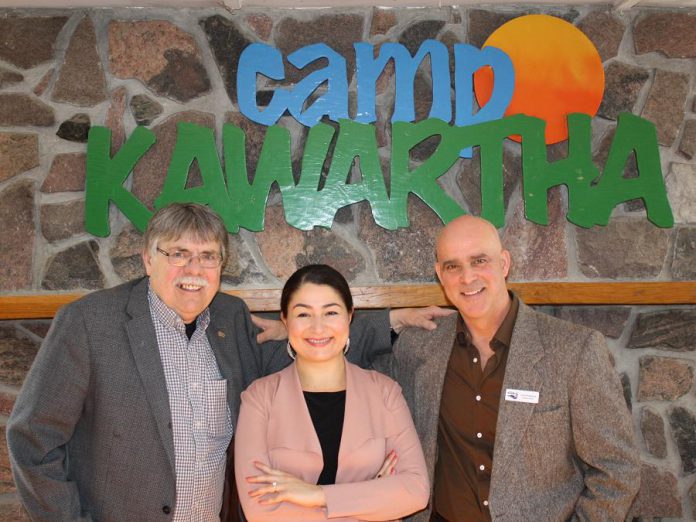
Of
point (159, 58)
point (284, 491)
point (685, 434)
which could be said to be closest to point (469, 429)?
point (284, 491)

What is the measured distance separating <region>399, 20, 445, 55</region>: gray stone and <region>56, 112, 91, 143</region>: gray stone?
1.65m

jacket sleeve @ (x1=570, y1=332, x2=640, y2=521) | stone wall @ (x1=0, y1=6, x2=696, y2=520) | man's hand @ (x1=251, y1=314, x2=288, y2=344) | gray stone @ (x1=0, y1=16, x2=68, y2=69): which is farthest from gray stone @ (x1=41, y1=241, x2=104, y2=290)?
jacket sleeve @ (x1=570, y1=332, x2=640, y2=521)

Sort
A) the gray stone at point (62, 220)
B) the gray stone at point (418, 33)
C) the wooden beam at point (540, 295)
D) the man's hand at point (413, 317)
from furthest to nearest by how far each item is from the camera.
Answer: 1. the gray stone at point (418, 33)
2. the gray stone at point (62, 220)
3. the wooden beam at point (540, 295)
4. the man's hand at point (413, 317)

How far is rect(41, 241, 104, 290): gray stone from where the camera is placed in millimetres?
3508

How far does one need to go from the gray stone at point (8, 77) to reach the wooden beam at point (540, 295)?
107 centimetres

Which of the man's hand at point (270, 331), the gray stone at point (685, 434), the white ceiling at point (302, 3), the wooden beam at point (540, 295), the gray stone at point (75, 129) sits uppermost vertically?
the white ceiling at point (302, 3)

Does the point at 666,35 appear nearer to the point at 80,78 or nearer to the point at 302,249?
the point at 302,249

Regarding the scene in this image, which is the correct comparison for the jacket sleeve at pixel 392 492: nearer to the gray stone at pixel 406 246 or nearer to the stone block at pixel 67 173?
the gray stone at pixel 406 246

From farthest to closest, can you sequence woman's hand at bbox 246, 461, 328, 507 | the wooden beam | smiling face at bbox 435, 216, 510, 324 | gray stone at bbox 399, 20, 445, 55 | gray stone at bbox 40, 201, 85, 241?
gray stone at bbox 399, 20, 445, 55
gray stone at bbox 40, 201, 85, 241
the wooden beam
smiling face at bbox 435, 216, 510, 324
woman's hand at bbox 246, 461, 328, 507

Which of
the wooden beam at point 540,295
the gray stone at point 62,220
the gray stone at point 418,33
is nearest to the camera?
the wooden beam at point 540,295

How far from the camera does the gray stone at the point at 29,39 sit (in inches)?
141

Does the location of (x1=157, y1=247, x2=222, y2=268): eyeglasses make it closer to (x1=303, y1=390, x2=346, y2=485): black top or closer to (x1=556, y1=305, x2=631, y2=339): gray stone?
(x1=303, y1=390, x2=346, y2=485): black top

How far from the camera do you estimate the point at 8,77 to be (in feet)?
11.7

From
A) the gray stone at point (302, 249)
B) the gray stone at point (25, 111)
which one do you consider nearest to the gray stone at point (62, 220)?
the gray stone at point (25, 111)
